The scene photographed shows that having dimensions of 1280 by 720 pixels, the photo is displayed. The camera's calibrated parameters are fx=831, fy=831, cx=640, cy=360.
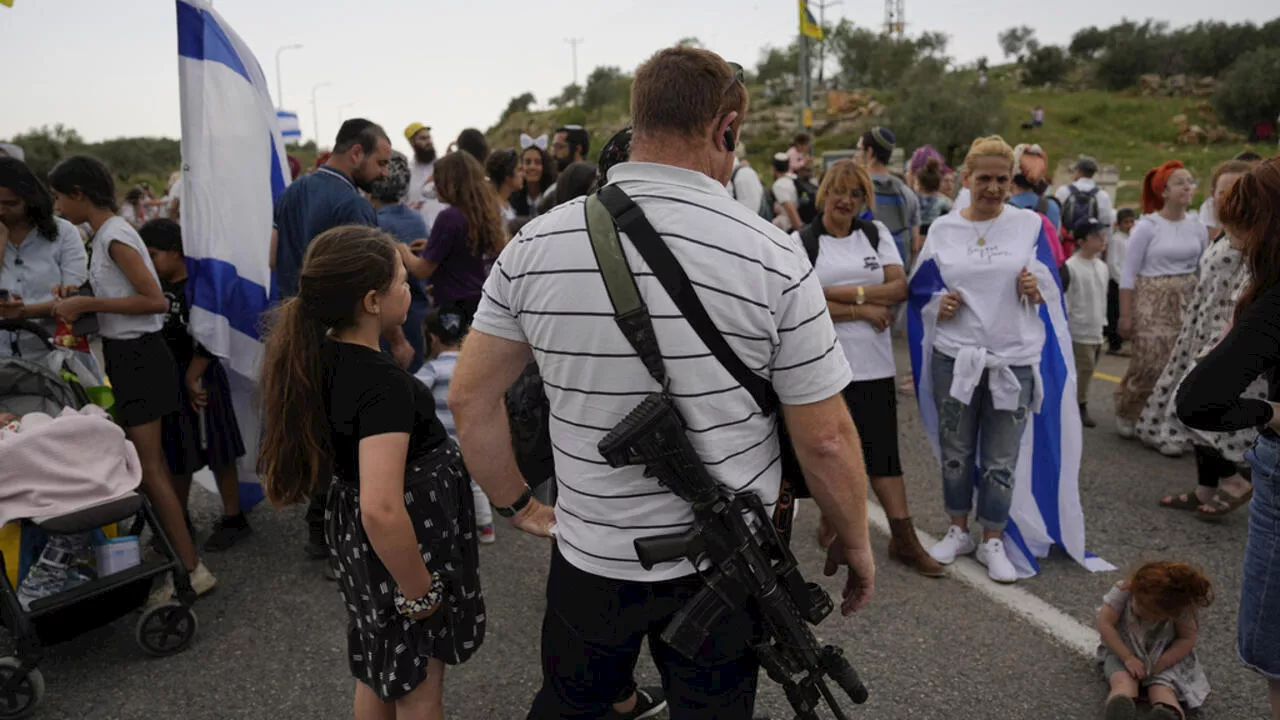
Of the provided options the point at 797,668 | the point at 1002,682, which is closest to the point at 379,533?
the point at 797,668

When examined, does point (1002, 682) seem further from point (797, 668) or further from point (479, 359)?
point (479, 359)

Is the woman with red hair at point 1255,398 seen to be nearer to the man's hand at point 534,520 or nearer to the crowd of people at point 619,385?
the crowd of people at point 619,385

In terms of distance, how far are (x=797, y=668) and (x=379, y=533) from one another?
101 centimetres

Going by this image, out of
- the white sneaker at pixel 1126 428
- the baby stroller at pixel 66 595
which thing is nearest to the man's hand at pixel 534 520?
the baby stroller at pixel 66 595

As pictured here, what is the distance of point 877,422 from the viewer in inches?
156

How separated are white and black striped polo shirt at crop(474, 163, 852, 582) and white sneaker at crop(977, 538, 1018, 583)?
8.29 feet

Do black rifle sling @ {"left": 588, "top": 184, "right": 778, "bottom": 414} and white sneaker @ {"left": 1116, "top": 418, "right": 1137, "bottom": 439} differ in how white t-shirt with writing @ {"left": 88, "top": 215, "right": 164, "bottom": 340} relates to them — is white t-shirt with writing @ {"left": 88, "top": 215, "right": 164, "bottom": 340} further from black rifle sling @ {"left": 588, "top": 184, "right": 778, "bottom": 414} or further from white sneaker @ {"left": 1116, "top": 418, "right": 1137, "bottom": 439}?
white sneaker @ {"left": 1116, "top": 418, "right": 1137, "bottom": 439}

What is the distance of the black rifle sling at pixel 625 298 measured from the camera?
1563 millimetres

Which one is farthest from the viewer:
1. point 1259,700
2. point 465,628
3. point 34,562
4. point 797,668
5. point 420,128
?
point 420,128

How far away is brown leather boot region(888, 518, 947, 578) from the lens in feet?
12.7

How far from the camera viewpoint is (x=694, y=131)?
165 cm

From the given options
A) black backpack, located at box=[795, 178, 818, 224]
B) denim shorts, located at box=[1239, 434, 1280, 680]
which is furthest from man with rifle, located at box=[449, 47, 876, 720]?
black backpack, located at box=[795, 178, 818, 224]

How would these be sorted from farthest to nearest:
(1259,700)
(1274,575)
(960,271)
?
1. (960,271)
2. (1259,700)
3. (1274,575)

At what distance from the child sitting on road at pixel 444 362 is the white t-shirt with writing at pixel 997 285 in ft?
7.82
